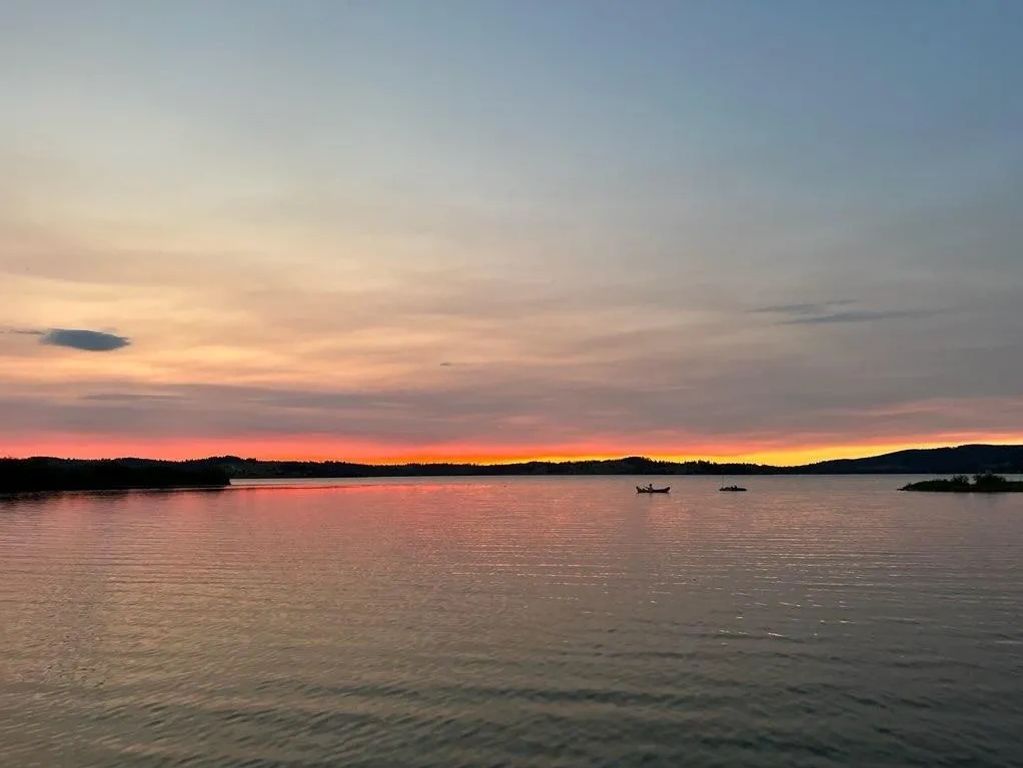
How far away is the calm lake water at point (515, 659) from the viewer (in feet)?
82.0

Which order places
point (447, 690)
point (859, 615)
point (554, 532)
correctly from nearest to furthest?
1. point (447, 690)
2. point (859, 615)
3. point (554, 532)

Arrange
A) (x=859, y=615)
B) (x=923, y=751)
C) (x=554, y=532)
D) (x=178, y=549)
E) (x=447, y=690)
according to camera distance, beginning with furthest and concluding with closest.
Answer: (x=554, y=532)
(x=178, y=549)
(x=859, y=615)
(x=447, y=690)
(x=923, y=751)

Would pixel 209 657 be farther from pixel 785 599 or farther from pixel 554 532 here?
pixel 554 532

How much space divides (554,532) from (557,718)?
79098 millimetres

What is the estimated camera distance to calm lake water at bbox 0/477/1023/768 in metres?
25.0

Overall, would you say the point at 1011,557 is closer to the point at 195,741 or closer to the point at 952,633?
the point at 952,633

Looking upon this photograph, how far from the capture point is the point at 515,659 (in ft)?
116

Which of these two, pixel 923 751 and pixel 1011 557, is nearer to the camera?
pixel 923 751

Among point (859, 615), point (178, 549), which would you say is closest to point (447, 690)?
point (859, 615)

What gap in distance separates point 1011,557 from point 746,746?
59968 mm

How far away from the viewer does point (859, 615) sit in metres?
44.9

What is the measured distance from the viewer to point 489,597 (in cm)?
5247

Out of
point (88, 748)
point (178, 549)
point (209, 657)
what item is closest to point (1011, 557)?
point (209, 657)

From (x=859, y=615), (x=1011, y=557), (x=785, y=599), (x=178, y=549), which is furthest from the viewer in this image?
(x=178, y=549)
